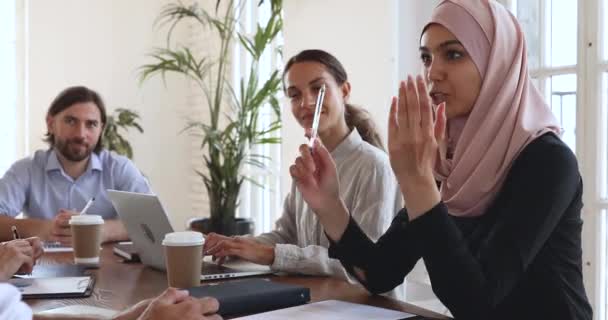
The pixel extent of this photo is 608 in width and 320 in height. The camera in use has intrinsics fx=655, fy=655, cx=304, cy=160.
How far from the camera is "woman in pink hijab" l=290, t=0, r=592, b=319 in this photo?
1.17m

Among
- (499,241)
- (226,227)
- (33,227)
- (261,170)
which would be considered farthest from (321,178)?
(261,170)

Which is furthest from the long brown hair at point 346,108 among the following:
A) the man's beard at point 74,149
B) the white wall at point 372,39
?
the man's beard at point 74,149

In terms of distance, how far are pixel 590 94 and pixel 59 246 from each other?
1.91 meters

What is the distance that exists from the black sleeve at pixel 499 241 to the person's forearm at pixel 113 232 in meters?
1.52

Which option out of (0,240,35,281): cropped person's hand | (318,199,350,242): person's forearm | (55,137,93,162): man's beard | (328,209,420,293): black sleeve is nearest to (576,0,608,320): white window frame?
(328,209,420,293): black sleeve

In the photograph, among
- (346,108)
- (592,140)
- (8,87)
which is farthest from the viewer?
(8,87)

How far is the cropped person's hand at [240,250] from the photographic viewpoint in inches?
67.3

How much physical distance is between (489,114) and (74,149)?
2.04 meters

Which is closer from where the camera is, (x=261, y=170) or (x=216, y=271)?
(x=216, y=271)

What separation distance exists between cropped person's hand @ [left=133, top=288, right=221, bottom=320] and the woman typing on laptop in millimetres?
571

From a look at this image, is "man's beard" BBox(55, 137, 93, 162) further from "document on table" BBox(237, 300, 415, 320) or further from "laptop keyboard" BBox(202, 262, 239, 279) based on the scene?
"document on table" BBox(237, 300, 415, 320)

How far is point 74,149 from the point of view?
2.87m

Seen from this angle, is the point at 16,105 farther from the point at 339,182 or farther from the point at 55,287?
the point at 55,287

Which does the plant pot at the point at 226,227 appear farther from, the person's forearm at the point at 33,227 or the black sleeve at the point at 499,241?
the black sleeve at the point at 499,241
